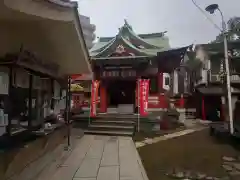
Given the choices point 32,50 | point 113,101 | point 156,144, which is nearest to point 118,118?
point 156,144

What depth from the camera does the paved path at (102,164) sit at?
489cm

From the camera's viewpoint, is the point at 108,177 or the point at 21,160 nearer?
the point at 21,160

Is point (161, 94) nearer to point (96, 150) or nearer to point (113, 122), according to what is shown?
point (113, 122)

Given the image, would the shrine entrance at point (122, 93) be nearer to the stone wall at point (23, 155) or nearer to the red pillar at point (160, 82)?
the red pillar at point (160, 82)

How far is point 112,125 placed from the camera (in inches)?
472

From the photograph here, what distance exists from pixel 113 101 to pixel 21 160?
609 inches

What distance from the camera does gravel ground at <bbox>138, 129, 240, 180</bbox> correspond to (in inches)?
218

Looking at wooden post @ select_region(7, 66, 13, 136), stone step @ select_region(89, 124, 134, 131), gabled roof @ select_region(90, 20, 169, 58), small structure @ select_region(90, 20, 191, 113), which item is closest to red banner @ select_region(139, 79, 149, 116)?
stone step @ select_region(89, 124, 134, 131)

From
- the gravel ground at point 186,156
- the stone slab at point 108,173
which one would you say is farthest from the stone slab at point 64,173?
the gravel ground at point 186,156

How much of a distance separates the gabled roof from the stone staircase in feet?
16.8

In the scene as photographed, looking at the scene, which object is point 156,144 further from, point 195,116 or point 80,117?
point 195,116

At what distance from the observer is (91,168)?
17.9 feet

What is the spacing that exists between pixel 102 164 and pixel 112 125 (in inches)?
242

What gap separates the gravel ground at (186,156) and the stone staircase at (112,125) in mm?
2574
